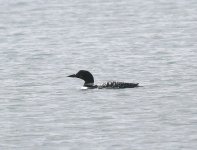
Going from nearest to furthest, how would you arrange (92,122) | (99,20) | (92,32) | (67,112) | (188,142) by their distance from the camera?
1. (188,142)
2. (92,122)
3. (67,112)
4. (92,32)
5. (99,20)

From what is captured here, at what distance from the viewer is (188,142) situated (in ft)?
69.7

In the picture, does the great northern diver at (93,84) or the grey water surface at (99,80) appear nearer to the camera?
the grey water surface at (99,80)

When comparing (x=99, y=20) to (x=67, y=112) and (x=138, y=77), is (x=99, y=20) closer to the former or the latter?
(x=138, y=77)

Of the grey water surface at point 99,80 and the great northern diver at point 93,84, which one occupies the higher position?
the great northern diver at point 93,84

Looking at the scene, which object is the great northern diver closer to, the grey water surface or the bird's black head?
the bird's black head

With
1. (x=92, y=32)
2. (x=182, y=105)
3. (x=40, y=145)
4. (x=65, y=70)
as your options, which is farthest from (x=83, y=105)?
(x=92, y=32)

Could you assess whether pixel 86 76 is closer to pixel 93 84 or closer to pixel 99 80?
pixel 93 84

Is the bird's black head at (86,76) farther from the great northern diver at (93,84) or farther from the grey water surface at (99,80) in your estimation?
the grey water surface at (99,80)

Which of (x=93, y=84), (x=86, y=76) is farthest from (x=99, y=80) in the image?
(x=93, y=84)

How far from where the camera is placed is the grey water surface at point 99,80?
73.1ft

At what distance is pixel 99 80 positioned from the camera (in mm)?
32094

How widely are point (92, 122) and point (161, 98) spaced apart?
13.2ft

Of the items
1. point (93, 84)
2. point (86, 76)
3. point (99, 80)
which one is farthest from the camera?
point (99, 80)

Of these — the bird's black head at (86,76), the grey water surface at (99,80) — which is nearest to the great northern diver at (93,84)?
the bird's black head at (86,76)
